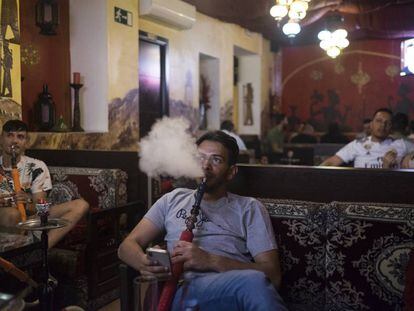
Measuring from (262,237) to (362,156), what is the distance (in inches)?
91.3

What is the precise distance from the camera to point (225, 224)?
6.93 ft

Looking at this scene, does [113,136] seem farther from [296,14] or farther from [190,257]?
[190,257]

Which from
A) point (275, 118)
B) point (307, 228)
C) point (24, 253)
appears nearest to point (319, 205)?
point (307, 228)

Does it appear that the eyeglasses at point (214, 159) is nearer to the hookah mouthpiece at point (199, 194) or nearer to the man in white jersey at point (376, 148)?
the hookah mouthpiece at point (199, 194)

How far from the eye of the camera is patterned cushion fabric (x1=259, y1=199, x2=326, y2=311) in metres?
2.21

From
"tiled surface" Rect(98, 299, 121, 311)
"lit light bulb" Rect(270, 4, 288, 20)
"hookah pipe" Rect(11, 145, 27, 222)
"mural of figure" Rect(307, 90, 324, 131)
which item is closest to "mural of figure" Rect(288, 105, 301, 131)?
"mural of figure" Rect(307, 90, 324, 131)

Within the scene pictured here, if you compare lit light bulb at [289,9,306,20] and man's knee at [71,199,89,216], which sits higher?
lit light bulb at [289,9,306,20]

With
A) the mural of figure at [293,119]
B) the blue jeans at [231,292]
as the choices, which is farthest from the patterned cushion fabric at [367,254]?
the mural of figure at [293,119]

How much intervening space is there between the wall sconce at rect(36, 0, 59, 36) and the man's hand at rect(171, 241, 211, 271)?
3.74 metres

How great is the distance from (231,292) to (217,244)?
0.95 feet

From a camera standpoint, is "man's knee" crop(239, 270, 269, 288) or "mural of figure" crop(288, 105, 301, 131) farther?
"mural of figure" crop(288, 105, 301, 131)

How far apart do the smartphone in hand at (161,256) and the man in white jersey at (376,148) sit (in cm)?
254

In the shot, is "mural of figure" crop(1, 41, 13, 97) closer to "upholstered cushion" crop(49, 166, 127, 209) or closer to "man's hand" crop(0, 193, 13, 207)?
"upholstered cushion" crop(49, 166, 127, 209)

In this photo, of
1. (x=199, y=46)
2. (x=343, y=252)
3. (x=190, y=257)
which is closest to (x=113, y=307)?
(x=190, y=257)
